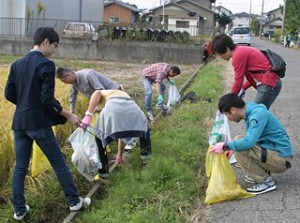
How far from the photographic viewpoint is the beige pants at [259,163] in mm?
4746

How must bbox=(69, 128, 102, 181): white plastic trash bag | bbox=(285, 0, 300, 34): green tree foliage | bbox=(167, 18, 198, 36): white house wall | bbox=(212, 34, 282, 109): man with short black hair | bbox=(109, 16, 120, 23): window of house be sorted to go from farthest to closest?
1. bbox=(109, 16, 120, 23): window of house
2. bbox=(285, 0, 300, 34): green tree foliage
3. bbox=(167, 18, 198, 36): white house wall
4. bbox=(212, 34, 282, 109): man with short black hair
5. bbox=(69, 128, 102, 181): white plastic trash bag

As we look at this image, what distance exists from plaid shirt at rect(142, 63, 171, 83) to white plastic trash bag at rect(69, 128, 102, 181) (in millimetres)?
3680

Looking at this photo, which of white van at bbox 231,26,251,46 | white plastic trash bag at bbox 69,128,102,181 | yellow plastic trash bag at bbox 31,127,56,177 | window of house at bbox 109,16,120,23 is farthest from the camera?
window of house at bbox 109,16,120,23

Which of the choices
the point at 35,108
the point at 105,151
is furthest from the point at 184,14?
the point at 35,108

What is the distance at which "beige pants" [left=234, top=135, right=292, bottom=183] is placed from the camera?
187 inches

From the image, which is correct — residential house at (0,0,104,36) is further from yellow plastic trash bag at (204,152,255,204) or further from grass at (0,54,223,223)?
yellow plastic trash bag at (204,152,255,204)

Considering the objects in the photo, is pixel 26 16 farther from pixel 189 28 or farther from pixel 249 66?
pixel 249 66

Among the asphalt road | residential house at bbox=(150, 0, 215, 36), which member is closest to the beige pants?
the asphalt road

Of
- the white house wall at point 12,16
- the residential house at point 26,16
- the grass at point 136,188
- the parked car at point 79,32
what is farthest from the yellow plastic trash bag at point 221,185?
the white house wall at point 12,16

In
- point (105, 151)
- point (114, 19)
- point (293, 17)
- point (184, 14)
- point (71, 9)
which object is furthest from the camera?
point (184, 14)

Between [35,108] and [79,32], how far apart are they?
→ 21.8 m

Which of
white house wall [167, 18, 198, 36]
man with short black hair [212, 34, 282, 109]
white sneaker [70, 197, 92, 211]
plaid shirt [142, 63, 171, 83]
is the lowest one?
white sneaker [70, 197, 92, 211]

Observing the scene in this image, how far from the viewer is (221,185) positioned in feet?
15.3

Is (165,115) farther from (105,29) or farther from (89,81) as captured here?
(105,29)
